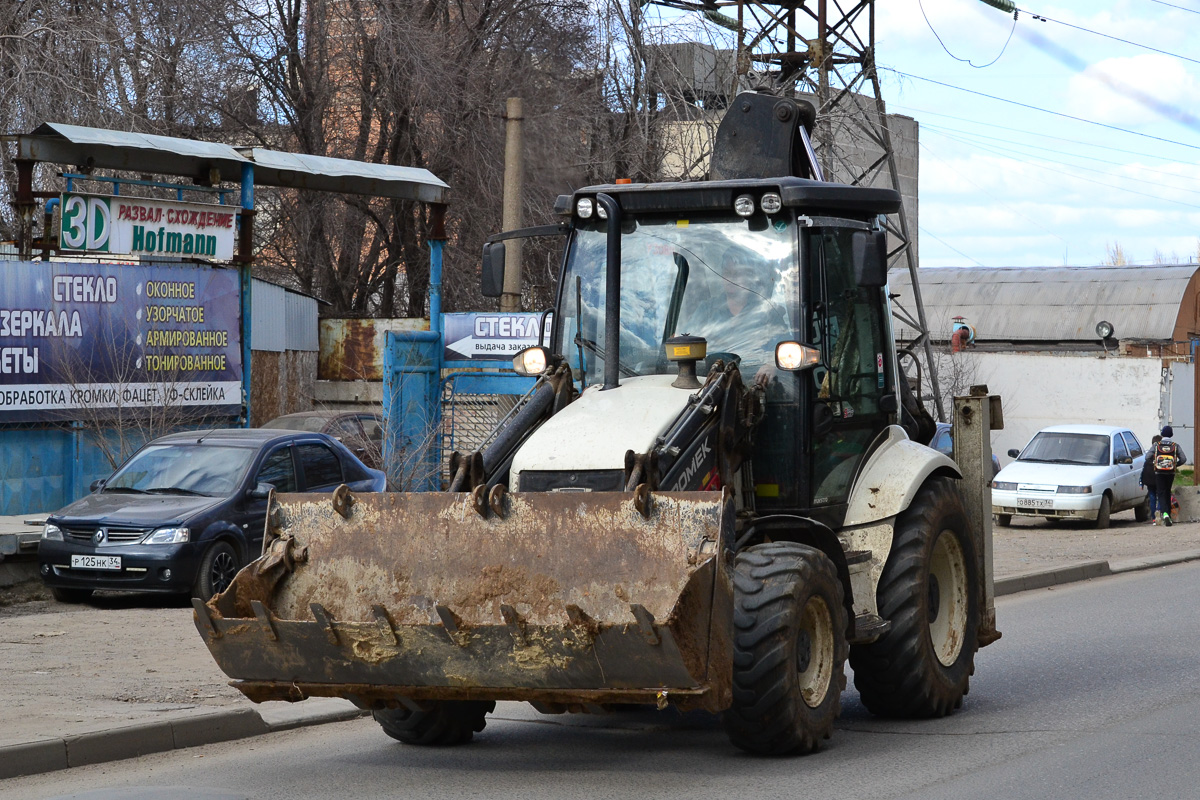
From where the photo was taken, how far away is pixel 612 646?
6.02 m

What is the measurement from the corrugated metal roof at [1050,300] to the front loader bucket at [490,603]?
3928cm

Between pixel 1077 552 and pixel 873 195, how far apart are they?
13110 millimetres

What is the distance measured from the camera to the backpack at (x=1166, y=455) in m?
24.0

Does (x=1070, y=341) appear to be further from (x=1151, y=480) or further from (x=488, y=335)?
(x=488, y=335)

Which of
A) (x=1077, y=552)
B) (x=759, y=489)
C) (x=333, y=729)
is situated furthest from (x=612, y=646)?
(x=1077, y=552)

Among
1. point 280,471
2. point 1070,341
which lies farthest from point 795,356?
point 1070,341

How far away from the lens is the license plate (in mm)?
24156

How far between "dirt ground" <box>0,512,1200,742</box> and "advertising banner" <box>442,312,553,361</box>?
6.33 meters

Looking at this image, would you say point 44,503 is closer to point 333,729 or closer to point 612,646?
point 333,729

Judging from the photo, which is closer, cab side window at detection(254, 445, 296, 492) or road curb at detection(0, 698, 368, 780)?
road curb at detection(0, 698, 368, 780)

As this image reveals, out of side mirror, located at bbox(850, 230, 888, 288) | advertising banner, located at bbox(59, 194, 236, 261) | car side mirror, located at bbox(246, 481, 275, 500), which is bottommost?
car side mirror, located at bbox(246, 481, 275, 500)

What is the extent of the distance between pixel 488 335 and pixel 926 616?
11.7 meters

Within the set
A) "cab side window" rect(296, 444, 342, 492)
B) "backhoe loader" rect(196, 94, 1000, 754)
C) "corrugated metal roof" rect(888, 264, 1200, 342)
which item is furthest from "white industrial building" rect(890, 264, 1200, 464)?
"backhoe loader" rect(196, 94, 1000, 754)

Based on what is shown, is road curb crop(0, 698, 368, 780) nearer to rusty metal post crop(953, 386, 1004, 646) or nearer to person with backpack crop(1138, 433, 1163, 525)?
rusty metal post crop(953, 386, 1004, 646)
